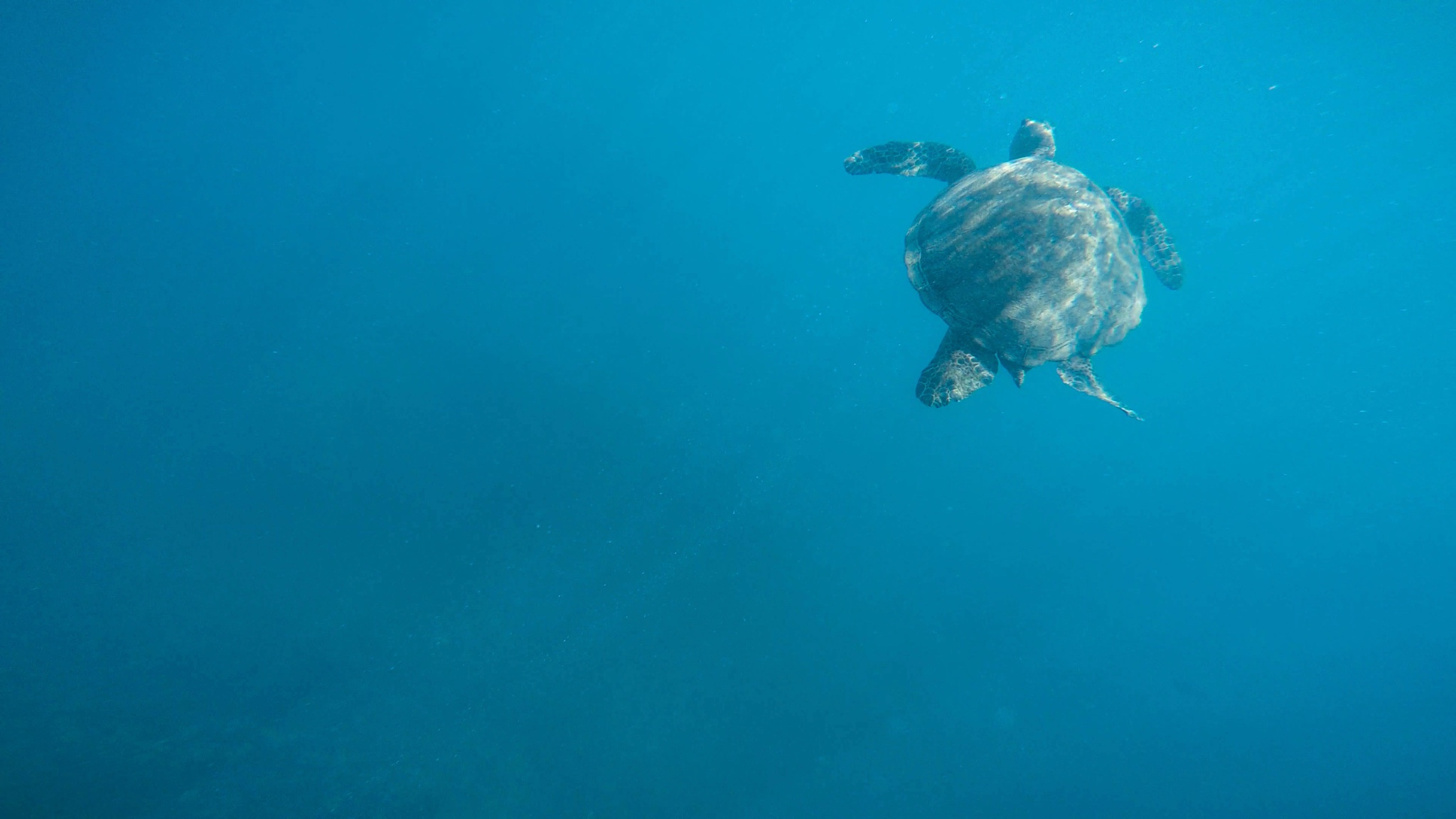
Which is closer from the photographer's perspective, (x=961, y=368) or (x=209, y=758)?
(x=961, y=368)

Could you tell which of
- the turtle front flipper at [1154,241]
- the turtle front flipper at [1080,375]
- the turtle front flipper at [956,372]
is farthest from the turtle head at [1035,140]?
the turtle front flipper at [956,372]

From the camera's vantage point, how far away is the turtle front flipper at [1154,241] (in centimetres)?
791

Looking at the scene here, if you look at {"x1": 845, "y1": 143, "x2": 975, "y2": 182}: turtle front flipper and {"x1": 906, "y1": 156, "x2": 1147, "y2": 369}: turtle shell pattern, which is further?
{"x1": 845, "y1": 143, "x2": 975, "y2": 182}: turtle front flipper

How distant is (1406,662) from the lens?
55.3ft

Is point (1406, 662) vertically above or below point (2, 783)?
below

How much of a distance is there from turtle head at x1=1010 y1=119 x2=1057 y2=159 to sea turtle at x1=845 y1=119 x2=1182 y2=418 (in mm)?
1743

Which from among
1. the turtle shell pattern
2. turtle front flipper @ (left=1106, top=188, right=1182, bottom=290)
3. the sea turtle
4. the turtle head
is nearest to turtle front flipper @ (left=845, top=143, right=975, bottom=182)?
the turtle head

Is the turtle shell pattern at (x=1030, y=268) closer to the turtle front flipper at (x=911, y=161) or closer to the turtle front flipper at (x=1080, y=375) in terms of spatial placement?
the turtle front flipper at (x=1080, y=375)

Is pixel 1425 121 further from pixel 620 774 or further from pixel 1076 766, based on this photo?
pixel 620 774

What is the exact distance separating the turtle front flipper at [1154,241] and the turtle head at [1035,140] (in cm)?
138

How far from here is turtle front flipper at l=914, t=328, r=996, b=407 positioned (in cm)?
554

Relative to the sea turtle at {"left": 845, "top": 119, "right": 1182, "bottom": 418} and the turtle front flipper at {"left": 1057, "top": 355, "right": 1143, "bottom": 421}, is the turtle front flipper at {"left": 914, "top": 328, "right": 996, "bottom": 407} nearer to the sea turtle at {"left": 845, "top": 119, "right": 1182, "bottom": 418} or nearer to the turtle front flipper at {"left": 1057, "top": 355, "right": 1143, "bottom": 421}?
the sea turtle at {"left": 845, "top": 119, "right": 1182, "bottom": 418}

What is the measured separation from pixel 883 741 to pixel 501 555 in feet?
30.9

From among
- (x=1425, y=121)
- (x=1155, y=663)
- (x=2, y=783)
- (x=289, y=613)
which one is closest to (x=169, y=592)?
(x=289, y=613)
